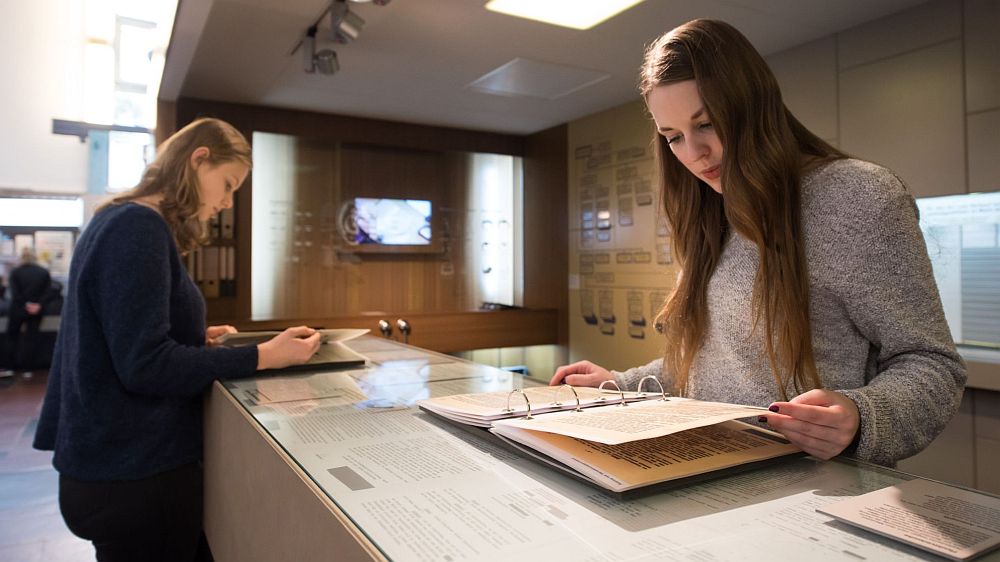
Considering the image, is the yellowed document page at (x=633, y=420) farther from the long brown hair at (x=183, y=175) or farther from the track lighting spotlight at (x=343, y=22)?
the track lighting spotlight at (x=343, y=22)

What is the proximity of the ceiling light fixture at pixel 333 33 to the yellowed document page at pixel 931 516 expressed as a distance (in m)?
2.55

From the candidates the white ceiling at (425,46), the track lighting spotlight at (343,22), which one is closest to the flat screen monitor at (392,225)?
the white ceiling at (425,46)

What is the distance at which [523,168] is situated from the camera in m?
5.68

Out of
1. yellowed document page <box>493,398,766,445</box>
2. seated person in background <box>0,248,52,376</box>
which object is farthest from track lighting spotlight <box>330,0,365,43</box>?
seated person in background <box>0,248,52,376</box>

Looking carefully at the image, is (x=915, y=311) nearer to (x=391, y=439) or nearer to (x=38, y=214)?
(x=391, y=439)

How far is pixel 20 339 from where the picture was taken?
6.95 m

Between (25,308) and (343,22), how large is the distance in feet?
20.2

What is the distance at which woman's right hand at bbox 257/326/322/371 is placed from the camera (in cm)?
146

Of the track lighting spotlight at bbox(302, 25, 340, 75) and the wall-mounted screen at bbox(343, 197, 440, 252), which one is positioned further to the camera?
the wall-mounted screen at bbox(343, 197, 440, 252)

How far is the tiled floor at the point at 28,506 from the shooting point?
103 inches

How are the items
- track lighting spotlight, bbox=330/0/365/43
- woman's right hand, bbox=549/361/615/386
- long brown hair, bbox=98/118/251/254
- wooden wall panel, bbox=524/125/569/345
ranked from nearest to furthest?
woman's right hand, bbox=549/361/615/386, long brown hair, bbox=98/118/251/254, track lighting spotlight, bbox=330/0/365/43, wooden wall panel, bbox=524/125/569/345

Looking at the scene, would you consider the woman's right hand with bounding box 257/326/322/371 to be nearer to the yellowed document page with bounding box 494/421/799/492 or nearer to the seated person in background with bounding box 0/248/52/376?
the yellowed document page with bounding box 494/421/799/492

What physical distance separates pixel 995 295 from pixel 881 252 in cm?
234

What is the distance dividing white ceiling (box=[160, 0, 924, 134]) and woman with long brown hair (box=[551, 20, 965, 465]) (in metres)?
2.09
